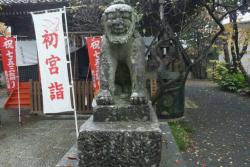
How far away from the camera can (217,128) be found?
8070mm

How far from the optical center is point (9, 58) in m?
9.14

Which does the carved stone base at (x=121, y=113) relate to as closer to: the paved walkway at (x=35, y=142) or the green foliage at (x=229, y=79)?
the paved walkway at (x=35, y=142)

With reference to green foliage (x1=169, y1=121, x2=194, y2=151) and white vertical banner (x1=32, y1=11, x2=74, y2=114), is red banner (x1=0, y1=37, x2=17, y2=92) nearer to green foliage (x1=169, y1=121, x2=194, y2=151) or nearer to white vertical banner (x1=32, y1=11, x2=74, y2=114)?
white vertical banner (x1=32, y1=11, x2=74, y2=114)

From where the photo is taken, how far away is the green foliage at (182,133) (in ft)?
20.6

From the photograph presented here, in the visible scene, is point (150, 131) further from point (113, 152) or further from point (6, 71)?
point (6, 71)

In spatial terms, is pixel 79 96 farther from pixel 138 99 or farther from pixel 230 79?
pixel 230 79

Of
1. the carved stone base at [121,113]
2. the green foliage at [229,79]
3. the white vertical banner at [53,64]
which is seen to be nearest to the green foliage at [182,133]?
the white vertical banner at [53,64]

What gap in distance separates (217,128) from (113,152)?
18.8 feet

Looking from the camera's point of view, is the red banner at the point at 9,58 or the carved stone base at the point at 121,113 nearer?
the carved stone base at the point at 121,113

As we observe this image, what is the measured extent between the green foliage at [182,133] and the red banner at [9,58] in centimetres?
519

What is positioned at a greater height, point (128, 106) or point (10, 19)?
point (10, 19)

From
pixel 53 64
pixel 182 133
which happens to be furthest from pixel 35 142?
pixel 182 133

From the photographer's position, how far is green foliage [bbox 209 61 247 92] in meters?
15.9

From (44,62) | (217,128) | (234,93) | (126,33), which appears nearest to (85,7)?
(44,62)
